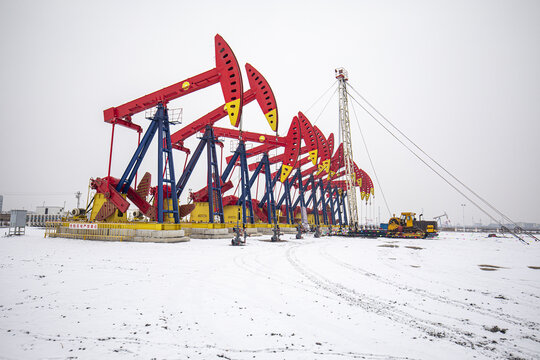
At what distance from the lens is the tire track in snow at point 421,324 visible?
3.00 metres

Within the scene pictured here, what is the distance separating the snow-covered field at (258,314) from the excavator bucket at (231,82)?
33.9 ft

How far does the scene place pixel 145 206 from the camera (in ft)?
64.1

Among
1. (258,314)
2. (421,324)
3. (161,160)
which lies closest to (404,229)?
(161,160)

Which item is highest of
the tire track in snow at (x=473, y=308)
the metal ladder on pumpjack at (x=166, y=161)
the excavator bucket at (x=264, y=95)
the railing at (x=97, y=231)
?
the excavator bucket at (x=264, y=95)

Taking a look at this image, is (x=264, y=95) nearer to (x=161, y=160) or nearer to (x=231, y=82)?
(x=231, y=82)

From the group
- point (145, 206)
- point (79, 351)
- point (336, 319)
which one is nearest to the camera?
point (79, 351)

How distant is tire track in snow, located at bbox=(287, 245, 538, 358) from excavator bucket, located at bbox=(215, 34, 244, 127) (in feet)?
38.1

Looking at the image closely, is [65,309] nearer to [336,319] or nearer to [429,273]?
[336,319]

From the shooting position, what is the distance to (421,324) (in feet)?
12.2

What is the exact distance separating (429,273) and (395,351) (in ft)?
18.7

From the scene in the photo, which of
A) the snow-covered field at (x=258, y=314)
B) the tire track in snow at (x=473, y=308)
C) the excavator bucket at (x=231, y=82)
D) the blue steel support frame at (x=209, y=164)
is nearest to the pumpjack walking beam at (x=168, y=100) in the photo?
the excavator bucket at (x=231, y=82)

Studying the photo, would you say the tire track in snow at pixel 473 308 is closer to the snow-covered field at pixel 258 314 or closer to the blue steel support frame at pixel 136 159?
the snow-covered field at pixel 258 314

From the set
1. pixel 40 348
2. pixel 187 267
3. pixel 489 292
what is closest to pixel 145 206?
pixel 187 267

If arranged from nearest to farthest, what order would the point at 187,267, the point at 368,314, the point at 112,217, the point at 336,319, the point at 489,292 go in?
the point at 336,319, the point at 368,314, the point at 489,292, the point at 187,267, the point at 112,217
